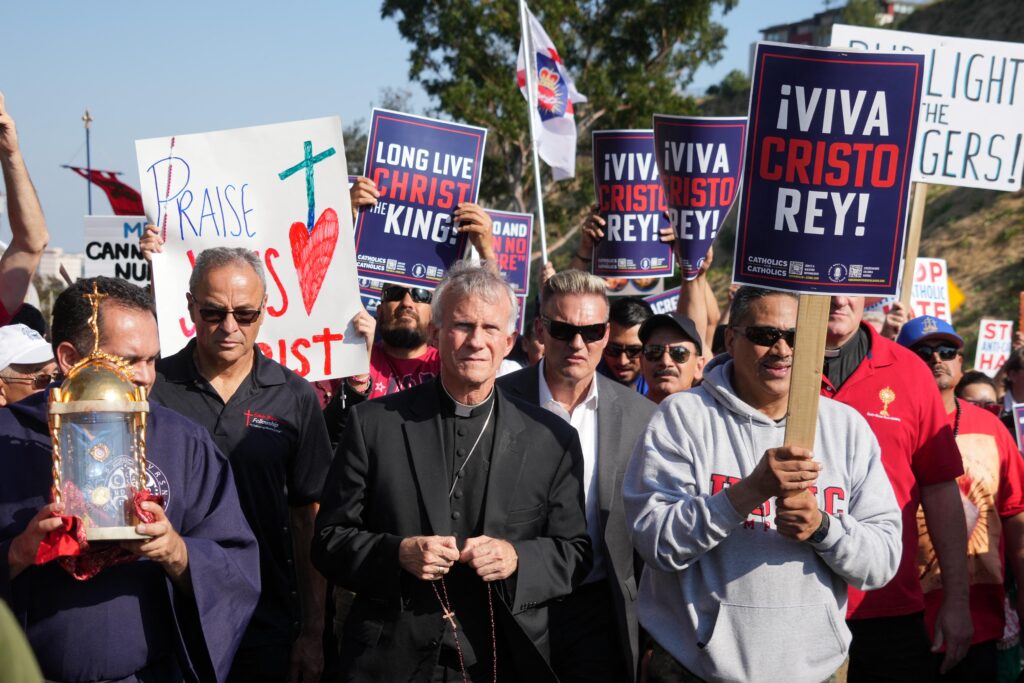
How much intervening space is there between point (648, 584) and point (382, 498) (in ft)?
3.42

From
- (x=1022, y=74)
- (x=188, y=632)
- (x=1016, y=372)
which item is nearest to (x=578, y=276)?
(x=188, y=632)

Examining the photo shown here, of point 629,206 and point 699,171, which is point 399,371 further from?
point 629,206

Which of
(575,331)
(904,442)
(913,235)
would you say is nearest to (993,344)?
(913,235)

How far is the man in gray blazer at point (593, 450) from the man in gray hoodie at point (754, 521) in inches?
8.0

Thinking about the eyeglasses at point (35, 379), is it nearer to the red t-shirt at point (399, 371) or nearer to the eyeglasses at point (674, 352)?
the red t-shirt at point (399, 371)

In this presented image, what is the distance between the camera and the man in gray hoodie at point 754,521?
12.4ft

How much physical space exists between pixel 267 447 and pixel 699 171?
3736mm

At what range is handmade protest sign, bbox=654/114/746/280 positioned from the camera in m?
7.15

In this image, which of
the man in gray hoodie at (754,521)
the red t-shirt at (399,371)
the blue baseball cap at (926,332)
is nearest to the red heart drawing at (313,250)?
the red t-shirt at (399,371)

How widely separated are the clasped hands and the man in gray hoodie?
0.53m

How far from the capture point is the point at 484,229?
6.35 metres

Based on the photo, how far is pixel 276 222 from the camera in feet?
18.8

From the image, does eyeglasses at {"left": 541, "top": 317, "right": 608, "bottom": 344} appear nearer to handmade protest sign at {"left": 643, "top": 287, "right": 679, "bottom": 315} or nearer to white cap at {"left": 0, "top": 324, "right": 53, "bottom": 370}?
white cap at {"left": 0, "top": 324, "right": 53, "bottom": 370}

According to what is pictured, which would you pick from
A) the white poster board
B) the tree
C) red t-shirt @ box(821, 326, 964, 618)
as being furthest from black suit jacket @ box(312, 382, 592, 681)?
the tree
